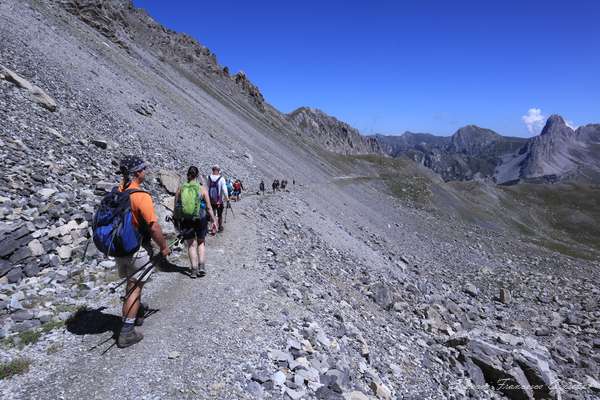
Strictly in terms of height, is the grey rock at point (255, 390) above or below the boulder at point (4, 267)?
above

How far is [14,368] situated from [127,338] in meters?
1.76

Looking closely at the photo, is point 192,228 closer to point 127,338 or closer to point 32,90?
point 127,338

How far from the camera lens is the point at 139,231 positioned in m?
6.95

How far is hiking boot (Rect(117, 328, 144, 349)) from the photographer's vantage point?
705cm

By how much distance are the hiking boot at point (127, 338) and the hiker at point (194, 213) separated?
3345 mm

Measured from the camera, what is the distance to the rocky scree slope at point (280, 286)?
7984 mm

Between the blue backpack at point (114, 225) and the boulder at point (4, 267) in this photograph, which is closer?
the blue backpack at point (114, 225)

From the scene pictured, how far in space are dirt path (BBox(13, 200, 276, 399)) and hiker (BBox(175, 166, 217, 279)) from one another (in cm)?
60

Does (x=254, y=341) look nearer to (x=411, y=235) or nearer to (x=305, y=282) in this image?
(x=305, y=282)

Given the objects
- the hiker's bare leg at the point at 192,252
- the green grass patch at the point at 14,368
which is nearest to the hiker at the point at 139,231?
the green grass patch at the point at 14,368

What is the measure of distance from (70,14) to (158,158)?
43536 mm

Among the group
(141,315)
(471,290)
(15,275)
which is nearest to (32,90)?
(15,275)

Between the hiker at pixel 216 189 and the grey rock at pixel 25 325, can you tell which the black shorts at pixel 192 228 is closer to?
the hiker at pixel 216 189

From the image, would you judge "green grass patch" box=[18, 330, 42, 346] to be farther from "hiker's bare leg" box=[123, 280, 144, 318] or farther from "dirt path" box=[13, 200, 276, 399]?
"hiker's bare leg" box=[123, 280, 144, 318]
